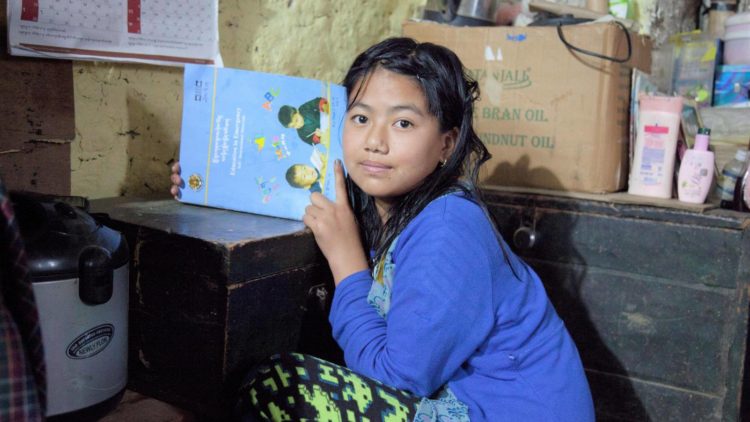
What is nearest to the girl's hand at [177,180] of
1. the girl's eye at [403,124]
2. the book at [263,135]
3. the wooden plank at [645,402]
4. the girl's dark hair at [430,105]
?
the book at [263,135]

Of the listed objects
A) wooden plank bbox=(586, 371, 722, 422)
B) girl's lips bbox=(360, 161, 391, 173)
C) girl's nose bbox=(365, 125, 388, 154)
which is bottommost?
wooden plank bbox=(586, 371, 722, 422)

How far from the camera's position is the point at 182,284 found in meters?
1.04

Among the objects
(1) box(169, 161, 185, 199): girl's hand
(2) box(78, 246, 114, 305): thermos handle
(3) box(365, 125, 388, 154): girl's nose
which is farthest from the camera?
(1) box(169, 161, 185, 199): girl's hand

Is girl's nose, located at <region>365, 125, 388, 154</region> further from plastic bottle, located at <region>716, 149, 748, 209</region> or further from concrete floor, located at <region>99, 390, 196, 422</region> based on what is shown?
plastic bottle, located at <region>716, 149, 748, 209</region>

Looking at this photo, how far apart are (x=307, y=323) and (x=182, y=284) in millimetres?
256

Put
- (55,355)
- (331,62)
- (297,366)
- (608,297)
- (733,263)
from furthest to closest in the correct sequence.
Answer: (331,62)
(608,297)
(733,263)
(297,366)
(55,355)

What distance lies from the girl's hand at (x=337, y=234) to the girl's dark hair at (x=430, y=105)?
2.0 inches

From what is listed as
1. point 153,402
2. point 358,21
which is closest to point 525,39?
point 358,21

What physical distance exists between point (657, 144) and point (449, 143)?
29.8 inches

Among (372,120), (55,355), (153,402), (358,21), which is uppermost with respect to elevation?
(358,21)

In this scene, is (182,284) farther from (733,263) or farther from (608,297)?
(733,263)

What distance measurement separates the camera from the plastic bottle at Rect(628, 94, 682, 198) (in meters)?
1.69

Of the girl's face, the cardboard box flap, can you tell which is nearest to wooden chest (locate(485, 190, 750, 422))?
the cardboard box flap

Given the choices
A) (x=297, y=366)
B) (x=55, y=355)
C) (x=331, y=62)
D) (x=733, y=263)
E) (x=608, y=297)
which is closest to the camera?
(x=55, y=355)
